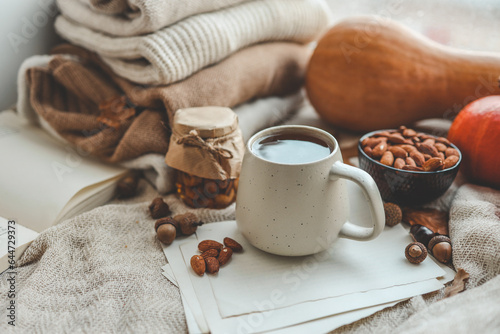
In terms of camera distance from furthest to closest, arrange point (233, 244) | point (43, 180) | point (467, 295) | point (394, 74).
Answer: point (394, 74) < point (43, 180) < point (233, 244) < point (467, 295)

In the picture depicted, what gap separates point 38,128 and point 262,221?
576mm

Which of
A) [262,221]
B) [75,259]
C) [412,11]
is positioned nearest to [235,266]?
[262,221]

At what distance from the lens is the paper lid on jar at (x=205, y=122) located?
0.65m

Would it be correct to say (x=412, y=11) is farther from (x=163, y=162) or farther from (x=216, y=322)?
(x=216, y=322)

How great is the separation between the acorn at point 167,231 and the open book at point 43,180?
170 mm

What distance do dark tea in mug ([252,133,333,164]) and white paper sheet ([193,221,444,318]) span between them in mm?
141

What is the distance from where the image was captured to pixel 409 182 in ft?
2.07

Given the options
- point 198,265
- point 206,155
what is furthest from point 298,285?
point 206,155

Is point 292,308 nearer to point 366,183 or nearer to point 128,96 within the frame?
point 366,183

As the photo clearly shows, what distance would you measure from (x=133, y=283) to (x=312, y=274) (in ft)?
0.78

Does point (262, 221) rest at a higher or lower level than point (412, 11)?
lower

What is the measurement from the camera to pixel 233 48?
80 centimetres

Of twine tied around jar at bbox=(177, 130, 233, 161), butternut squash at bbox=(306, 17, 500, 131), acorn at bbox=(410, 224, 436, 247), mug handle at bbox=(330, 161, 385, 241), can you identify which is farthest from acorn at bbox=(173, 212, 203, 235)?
butternut squash at bbox=(306, 17, 500, 131)

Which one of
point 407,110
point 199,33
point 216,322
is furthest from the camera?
point 407,110
